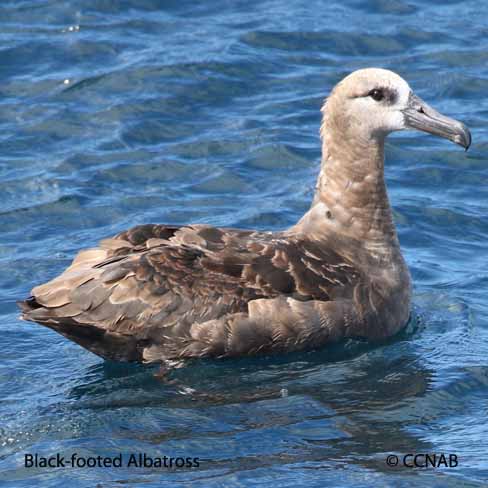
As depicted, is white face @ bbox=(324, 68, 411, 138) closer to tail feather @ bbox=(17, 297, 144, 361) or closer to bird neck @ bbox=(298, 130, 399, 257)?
bird neck @ bbox=(298, 130, 399, 257)

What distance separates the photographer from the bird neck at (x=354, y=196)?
9125 millimetres

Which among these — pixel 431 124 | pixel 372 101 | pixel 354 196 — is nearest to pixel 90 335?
pixel 354 196

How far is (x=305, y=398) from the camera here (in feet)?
26.3

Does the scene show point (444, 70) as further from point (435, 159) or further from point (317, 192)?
point (317, 192)

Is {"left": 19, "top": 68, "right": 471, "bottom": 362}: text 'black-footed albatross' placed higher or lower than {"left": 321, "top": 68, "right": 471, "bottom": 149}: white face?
lower

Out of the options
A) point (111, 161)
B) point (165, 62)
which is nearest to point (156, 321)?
point (111, 161)

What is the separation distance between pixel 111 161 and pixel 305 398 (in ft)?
15.2

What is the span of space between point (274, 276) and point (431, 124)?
1.54 m

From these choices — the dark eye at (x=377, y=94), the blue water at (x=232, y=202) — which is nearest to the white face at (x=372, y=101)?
the dark eye at (x=377, y=94)

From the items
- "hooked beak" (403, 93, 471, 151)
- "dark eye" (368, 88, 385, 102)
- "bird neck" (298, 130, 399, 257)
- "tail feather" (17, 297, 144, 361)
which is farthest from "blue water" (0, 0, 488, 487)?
"dark eye" (368, 88, 385, 102)

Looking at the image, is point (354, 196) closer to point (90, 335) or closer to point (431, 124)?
point (431, 124)

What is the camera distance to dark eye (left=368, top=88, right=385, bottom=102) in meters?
9.02

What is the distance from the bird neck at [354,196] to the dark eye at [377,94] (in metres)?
0.28

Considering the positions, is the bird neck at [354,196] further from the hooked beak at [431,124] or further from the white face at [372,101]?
the hooked beak at [431,124]
